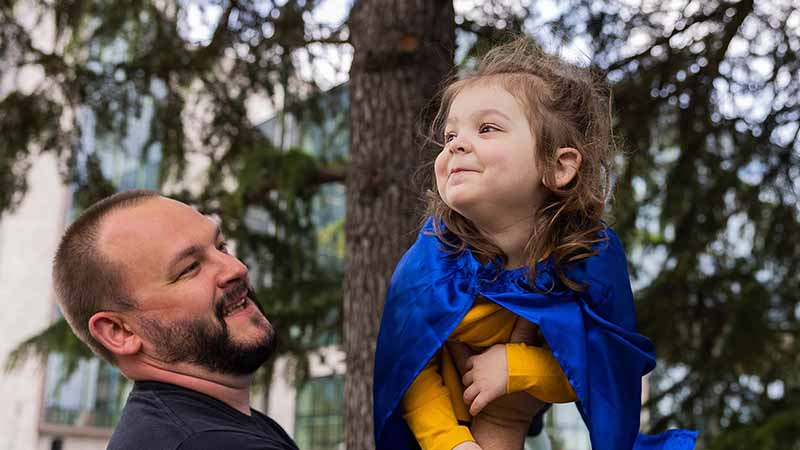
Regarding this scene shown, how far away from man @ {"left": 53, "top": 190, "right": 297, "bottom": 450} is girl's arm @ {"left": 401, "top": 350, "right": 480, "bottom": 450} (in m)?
0.37

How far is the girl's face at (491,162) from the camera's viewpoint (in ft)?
6.87

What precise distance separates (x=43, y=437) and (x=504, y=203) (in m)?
26.5

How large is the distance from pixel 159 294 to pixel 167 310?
46 mm

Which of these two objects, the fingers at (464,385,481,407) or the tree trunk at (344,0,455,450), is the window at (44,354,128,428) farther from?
the fingers at (464,385,481,407)

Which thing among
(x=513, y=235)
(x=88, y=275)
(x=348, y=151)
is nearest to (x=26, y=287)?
(x=348, y=151)

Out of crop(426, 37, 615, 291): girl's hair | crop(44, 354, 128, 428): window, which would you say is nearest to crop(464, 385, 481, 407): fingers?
crop(426, 37, 615, 291): girl's hair

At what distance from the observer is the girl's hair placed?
2139 millimetres

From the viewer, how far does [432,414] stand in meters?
2.15

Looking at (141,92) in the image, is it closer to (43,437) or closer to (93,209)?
(93,209)

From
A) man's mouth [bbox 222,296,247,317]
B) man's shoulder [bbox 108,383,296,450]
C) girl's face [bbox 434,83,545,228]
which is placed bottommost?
man's shoulder [bbox 108,383,296,450]

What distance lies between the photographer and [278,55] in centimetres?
562

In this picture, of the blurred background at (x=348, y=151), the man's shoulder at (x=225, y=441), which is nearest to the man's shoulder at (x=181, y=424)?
the man's shoulder at (x=225, y=441)

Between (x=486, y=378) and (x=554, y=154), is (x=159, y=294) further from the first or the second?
(x=554, y=154)

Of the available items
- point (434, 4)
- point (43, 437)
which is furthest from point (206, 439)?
point (43, 437)
